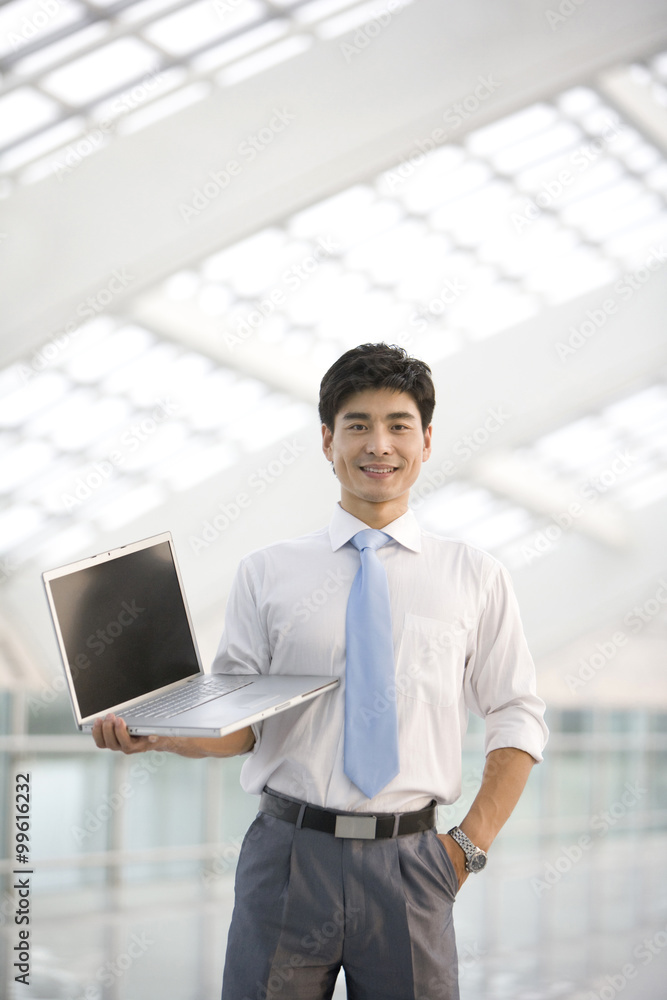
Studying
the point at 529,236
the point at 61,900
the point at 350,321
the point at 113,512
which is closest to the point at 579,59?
the point at 529,236

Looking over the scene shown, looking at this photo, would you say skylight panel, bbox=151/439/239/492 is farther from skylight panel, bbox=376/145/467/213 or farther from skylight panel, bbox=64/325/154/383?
skylight panel, bbox=376/145/467/213

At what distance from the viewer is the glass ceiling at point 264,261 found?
10578 mm

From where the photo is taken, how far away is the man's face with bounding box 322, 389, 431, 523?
3398 mm

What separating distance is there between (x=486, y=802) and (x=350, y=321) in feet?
47.4

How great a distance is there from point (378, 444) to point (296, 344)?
13.8 metres

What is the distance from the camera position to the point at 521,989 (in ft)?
29.3

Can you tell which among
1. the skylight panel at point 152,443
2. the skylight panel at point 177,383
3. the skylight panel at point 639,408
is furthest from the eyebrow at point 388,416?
the skylight panel at point 639,408

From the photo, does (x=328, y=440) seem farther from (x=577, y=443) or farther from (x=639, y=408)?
(x=639, y=408)

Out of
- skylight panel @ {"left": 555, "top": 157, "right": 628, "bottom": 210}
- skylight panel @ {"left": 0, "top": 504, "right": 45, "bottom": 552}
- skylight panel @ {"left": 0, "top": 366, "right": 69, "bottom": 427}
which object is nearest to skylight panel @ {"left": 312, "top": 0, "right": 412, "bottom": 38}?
skylight panel @ {"left": 555, "top": 157, "right": 628, "bottom": 210}

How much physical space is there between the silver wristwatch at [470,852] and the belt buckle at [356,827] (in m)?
0.33

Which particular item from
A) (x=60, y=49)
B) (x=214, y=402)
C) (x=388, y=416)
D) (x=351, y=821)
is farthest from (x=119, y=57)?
(x=351, y=821)

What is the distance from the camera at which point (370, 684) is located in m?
3.23

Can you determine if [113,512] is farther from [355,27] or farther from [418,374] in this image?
[418,374]

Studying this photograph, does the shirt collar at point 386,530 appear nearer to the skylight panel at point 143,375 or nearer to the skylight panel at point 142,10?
the skylight panel at point 142,10
